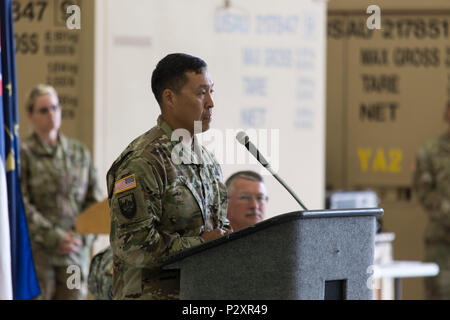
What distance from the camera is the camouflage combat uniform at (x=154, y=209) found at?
2.04 meters

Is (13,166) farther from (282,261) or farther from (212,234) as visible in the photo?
(282,261)

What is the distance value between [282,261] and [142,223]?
13.6 inches

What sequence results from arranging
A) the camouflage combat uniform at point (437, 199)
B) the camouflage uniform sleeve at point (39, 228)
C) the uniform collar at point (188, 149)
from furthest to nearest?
the camouflage combat uniform at point (437, 199)
the camouflage uniform sleeve at point (39, 228)
the uniform collar at point (188, 149)

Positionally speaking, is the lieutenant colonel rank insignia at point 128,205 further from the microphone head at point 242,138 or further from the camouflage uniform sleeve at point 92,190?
the camouflage uniform sleeve at point 92,190

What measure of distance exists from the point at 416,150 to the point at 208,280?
18.4 feet

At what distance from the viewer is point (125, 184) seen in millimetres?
2055

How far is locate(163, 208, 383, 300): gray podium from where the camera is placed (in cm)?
185

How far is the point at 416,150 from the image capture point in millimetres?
7312

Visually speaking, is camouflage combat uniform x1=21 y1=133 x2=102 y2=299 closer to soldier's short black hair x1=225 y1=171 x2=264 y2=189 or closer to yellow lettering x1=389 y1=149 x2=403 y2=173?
soldier's short black hair x1=225 y1=171 x2=264 y2=189

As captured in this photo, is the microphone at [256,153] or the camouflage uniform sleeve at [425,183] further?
the camouflage uniform sleeve at [425,183]

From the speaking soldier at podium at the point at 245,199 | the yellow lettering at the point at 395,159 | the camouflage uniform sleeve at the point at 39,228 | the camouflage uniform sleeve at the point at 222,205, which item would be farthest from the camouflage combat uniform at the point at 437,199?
the camouflage uniform sleeve at the point at 222,205

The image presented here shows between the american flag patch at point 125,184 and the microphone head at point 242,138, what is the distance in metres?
0.27
